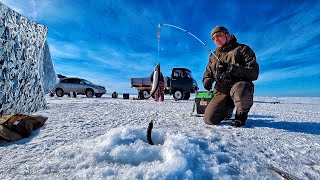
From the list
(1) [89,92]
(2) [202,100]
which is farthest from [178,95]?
(2) [202,100]

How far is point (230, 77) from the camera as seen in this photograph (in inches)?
140

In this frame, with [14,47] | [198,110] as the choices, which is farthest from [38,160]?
[198,110]

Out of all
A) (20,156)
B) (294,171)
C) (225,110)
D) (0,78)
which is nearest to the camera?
(294,171)

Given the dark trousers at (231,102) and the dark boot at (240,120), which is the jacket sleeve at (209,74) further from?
the dark boot at (240,120)

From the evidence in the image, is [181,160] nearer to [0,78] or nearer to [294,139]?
[294,139]

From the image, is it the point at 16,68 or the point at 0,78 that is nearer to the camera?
the point at 0,78

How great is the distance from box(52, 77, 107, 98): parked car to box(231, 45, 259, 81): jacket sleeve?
51.8ft

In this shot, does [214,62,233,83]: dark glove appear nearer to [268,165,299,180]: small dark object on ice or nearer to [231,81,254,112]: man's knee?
[231,81,254,112]: man's knee

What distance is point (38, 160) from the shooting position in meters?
1.78

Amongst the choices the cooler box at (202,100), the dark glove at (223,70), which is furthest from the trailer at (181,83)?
the dark glove at (223,70)

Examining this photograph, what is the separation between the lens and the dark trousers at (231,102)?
11.1 ft

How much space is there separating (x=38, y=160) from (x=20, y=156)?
0.24 meters

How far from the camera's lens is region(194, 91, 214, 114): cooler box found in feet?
14.4

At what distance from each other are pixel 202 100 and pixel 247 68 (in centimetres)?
134
